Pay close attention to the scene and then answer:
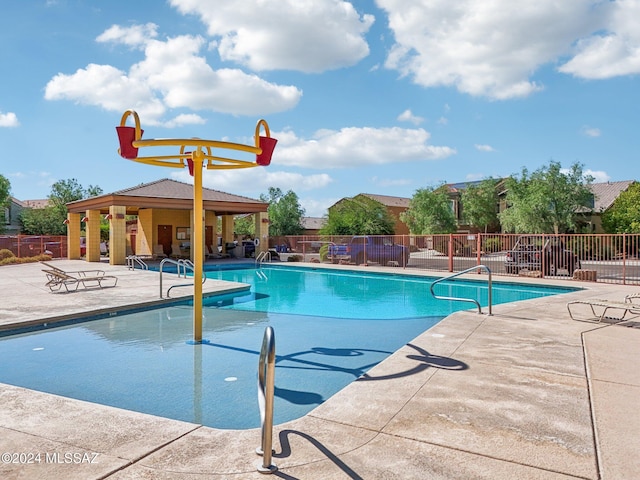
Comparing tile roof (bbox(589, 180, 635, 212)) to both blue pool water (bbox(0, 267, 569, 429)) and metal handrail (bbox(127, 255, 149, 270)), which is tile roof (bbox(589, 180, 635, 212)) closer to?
blue pool water (bbox(0, 267, 569, 429))

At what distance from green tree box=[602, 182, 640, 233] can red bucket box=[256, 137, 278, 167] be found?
34.0m

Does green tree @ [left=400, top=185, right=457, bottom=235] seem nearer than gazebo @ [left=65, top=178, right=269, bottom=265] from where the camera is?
No

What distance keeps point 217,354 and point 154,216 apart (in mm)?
24302

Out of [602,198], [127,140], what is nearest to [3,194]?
[127,140]

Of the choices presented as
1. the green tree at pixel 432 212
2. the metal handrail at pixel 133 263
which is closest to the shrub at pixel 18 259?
the metal handrail at pixel 133 263

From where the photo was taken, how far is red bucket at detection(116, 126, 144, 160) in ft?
21.5

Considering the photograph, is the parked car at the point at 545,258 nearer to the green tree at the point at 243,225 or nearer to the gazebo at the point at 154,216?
the gazebo at the point at 154,216

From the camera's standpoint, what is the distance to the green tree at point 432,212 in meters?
39.2

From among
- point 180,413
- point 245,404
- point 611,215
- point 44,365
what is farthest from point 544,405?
point 611,215

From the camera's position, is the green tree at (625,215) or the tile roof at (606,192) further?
the tile roof at (606,192)

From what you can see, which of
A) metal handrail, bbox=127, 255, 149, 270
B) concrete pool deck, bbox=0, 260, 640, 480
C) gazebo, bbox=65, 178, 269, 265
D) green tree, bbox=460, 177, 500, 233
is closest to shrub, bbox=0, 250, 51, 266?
gazebo, bbox=65, 178, 269, 265

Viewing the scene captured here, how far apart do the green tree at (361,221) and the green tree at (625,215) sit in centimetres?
1649

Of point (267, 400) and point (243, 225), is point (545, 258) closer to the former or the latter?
point (267, 400)

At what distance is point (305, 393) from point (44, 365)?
3985 mm
